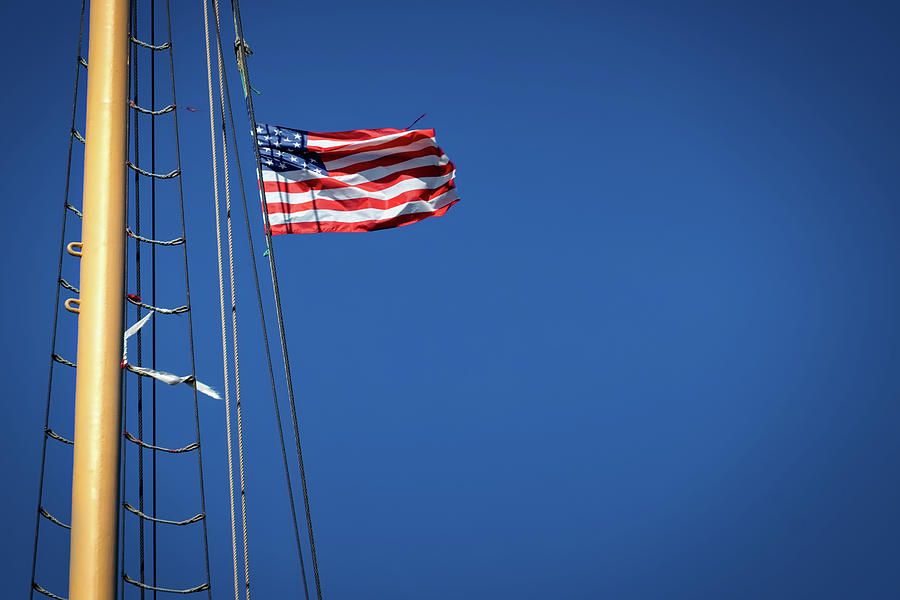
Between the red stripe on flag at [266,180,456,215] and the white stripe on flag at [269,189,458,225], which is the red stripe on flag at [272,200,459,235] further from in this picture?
the red stripe on flag at [266,180,456,215]

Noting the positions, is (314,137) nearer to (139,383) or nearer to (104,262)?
(139,383)

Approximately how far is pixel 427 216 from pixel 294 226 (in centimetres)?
292

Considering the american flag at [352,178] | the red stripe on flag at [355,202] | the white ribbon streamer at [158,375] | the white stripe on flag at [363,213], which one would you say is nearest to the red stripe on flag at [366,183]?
the american flag at [352,178]

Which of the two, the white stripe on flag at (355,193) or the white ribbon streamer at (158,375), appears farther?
the white stripe on flag at (355,193)

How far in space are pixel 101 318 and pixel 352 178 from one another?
10033 millimetres

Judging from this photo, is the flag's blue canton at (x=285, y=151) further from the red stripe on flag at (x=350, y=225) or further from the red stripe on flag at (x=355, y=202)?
the red stripe on flag at (x=350, y=225)

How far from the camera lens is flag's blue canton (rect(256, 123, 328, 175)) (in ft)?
54.4

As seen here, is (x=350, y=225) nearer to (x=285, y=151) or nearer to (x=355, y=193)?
(x=355, y=193)

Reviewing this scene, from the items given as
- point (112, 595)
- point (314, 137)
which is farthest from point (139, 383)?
point (314, 137)

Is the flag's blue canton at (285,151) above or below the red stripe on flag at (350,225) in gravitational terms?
above

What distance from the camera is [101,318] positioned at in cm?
773

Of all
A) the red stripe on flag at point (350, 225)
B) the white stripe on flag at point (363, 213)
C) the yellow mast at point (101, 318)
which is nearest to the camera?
the yellow mast at point (101, 318)

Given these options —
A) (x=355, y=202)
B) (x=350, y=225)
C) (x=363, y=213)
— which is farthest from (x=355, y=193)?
(x=350, y=225)

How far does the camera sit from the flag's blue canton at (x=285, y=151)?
16.6m
